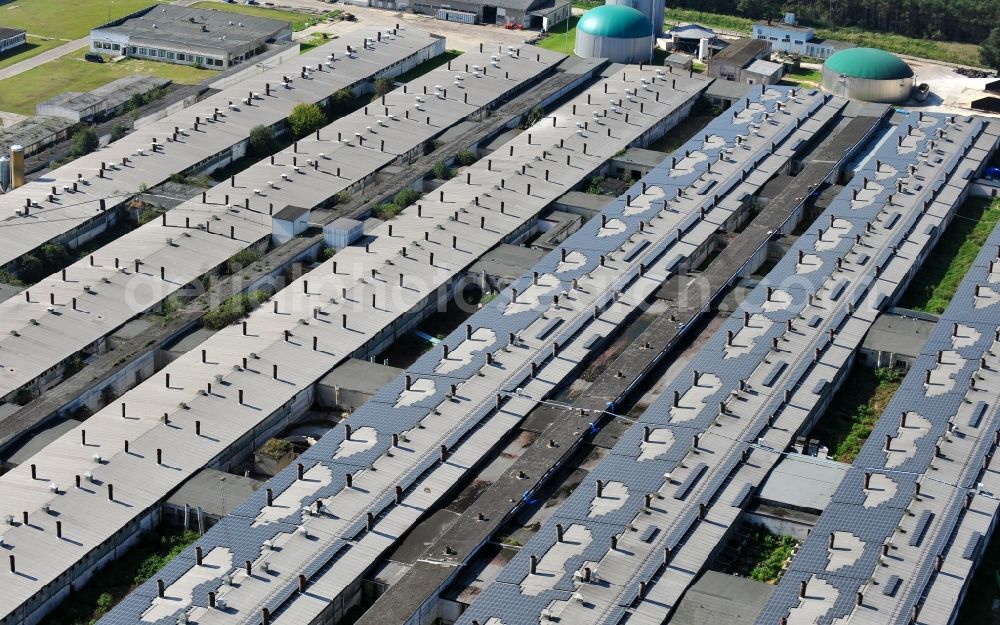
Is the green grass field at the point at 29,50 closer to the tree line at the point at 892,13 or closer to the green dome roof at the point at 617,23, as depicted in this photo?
the green dome roof at the point at 617,23

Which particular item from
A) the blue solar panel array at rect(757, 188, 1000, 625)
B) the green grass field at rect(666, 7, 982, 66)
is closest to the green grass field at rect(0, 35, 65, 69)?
the green grass field at rect(666, 7, 982, 66)

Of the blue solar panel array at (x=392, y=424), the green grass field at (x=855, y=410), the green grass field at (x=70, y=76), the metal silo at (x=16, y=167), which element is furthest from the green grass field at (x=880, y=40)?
the metal silo at (x=16, y=167)

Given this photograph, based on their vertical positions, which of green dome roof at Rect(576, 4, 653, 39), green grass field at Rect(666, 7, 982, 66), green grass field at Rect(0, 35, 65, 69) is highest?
green dome roof at Rect(576, 4, 653, 39)

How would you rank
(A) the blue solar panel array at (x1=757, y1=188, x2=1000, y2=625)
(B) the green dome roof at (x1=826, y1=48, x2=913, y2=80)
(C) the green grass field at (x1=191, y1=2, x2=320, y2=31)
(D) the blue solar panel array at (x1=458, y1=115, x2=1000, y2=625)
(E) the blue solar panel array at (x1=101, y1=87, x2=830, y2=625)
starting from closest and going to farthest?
(A) the blue solar panel array at (x1=757, y1=188, x2=1000, y2=625) < (D) the blue solar panel array at (x1=458, y1=115, x2=1000, y2=625) < (E) the blue solar panel array at (x1=101, y1=87, x2=830, y2=625) < (B) the green dome roof at (x1=826, y1=48, x2=913, y2=80) < (C) the green grass field at (x1=191, y1=2, x2=320, y2=31)

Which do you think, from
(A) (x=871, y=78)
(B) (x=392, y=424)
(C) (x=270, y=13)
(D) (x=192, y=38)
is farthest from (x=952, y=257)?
(C) (x=270, y=13)

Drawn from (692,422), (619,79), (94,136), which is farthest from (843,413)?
(94,136)

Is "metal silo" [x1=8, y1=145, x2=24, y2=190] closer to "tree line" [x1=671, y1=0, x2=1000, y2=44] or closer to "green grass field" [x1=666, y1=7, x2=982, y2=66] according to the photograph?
"green grass field" [x1=666, y1=7, x2=982, y2=66]

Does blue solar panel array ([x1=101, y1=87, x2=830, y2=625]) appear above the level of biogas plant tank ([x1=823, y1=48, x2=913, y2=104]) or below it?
below

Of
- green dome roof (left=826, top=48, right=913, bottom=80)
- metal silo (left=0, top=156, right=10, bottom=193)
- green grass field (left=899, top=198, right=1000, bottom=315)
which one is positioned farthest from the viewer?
green dome roof (left=826, top=48, right=913, bottom=80)
